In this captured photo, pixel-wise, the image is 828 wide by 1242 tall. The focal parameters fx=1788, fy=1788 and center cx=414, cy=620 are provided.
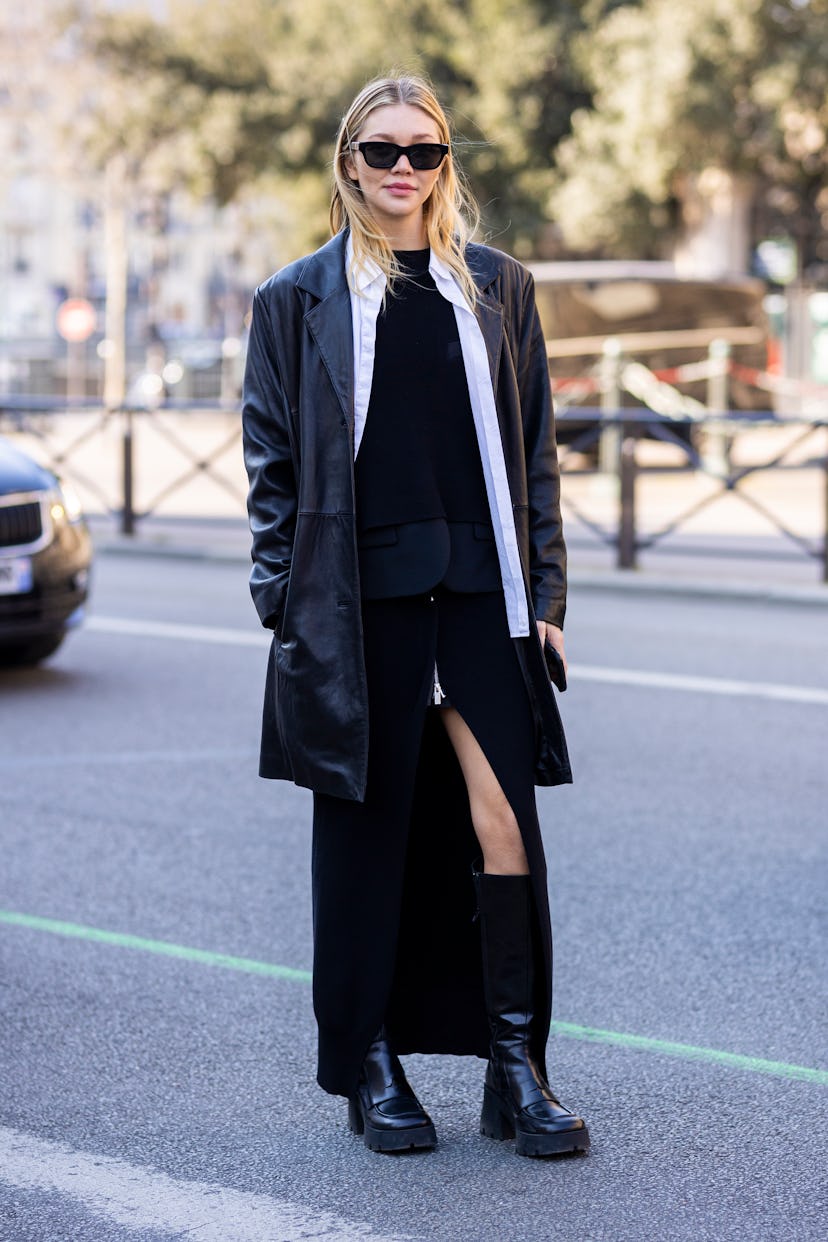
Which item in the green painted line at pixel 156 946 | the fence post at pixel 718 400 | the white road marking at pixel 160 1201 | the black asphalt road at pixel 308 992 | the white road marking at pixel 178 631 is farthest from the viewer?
the fence post at pixel 718 400

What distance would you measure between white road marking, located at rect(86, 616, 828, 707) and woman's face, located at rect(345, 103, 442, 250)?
5.32 metres

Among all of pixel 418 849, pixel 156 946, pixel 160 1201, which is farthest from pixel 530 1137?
pixel 156 946

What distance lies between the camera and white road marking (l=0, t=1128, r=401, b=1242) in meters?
3.04

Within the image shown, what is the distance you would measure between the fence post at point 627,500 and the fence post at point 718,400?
4.78 meters

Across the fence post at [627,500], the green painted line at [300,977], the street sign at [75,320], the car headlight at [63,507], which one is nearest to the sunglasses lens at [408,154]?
the green painted line at [300,977]

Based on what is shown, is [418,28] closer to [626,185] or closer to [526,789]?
[626,185]

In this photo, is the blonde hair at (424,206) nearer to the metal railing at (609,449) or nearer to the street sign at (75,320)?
the metal railing at (609,449)

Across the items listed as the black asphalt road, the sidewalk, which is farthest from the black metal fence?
the black asphalt road

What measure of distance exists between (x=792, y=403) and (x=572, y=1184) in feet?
72.4

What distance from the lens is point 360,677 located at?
3.19 metres

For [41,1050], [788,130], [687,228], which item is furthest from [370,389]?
[687,228]

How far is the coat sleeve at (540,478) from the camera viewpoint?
10.9 feet

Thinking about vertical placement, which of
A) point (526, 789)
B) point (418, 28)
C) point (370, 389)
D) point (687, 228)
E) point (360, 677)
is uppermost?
point (418, 28)

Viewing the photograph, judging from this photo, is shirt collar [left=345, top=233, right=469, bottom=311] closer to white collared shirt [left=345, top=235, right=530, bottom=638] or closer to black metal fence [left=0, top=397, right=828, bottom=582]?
white collared shirt [left=345, top=235, right=530, bottom=638]
